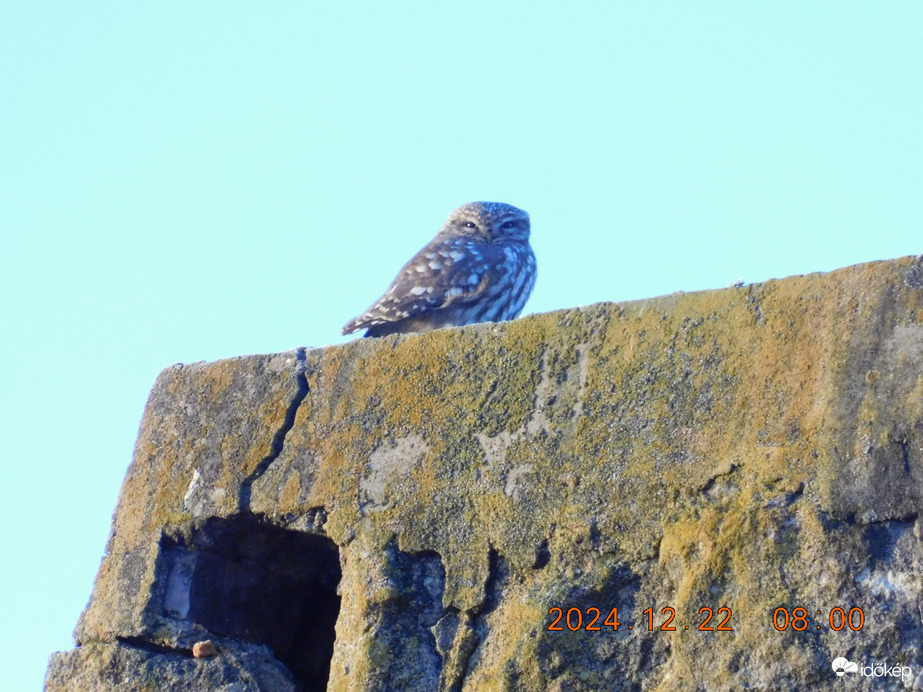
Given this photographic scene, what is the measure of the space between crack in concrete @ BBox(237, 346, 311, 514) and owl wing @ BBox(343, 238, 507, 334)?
2182mm

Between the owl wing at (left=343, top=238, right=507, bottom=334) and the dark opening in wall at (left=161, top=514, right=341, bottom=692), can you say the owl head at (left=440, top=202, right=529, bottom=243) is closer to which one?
the owl wing at (left=343, top=238, right=507, bottom=334)

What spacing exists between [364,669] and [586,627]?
530 millimetres

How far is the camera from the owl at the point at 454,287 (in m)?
5.69

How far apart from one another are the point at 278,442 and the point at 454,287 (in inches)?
110

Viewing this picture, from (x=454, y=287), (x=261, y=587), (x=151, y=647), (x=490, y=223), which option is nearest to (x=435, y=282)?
(x=454, y=287)

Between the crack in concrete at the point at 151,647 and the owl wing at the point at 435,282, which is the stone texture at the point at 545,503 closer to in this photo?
the crack in concrete at the point at 151,647

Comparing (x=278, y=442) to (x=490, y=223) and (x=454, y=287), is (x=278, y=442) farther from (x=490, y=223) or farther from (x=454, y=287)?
(x=490, y=223)

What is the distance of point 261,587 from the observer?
11.4ft

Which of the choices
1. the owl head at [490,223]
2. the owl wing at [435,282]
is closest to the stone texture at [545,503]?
the owl wing at [435,282]

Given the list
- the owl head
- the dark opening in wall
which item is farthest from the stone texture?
the owl head

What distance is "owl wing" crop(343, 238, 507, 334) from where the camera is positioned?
223 inches

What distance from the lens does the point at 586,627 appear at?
9.18ft

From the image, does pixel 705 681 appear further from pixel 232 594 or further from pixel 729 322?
pixel 232 594

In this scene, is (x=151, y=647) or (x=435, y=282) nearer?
(x=151, y=647)
